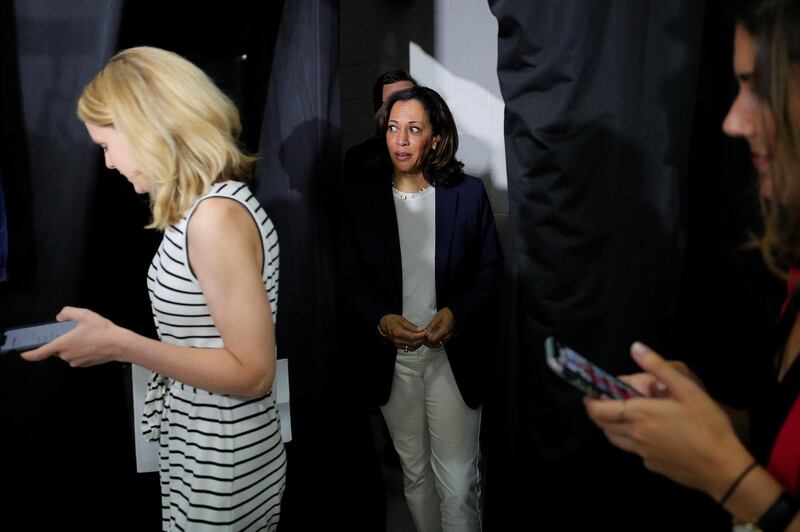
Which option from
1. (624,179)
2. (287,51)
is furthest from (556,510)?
(287,51)

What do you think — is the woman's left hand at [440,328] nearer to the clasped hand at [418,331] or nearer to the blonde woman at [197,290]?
the clasped hand at [418,331]

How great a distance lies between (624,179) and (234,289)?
847 millimetres

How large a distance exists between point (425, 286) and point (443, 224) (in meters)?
0.20

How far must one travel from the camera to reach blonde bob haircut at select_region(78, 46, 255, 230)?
1.06 m

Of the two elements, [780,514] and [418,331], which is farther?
[418,331]

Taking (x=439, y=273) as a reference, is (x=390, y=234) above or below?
above

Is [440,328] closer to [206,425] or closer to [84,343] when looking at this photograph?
[206,425]

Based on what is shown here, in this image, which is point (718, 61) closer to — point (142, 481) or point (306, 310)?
point (306, 310)

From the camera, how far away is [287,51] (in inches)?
74.1

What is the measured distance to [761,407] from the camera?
811 millimetres

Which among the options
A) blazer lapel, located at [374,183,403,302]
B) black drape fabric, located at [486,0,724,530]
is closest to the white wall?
blazer lapel, located at [374,183,403,302]

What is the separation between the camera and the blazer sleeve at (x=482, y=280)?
1806mm

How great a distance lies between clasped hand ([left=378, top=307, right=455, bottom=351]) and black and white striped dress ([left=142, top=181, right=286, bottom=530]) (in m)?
0.60

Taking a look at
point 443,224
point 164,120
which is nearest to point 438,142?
point 443,224
